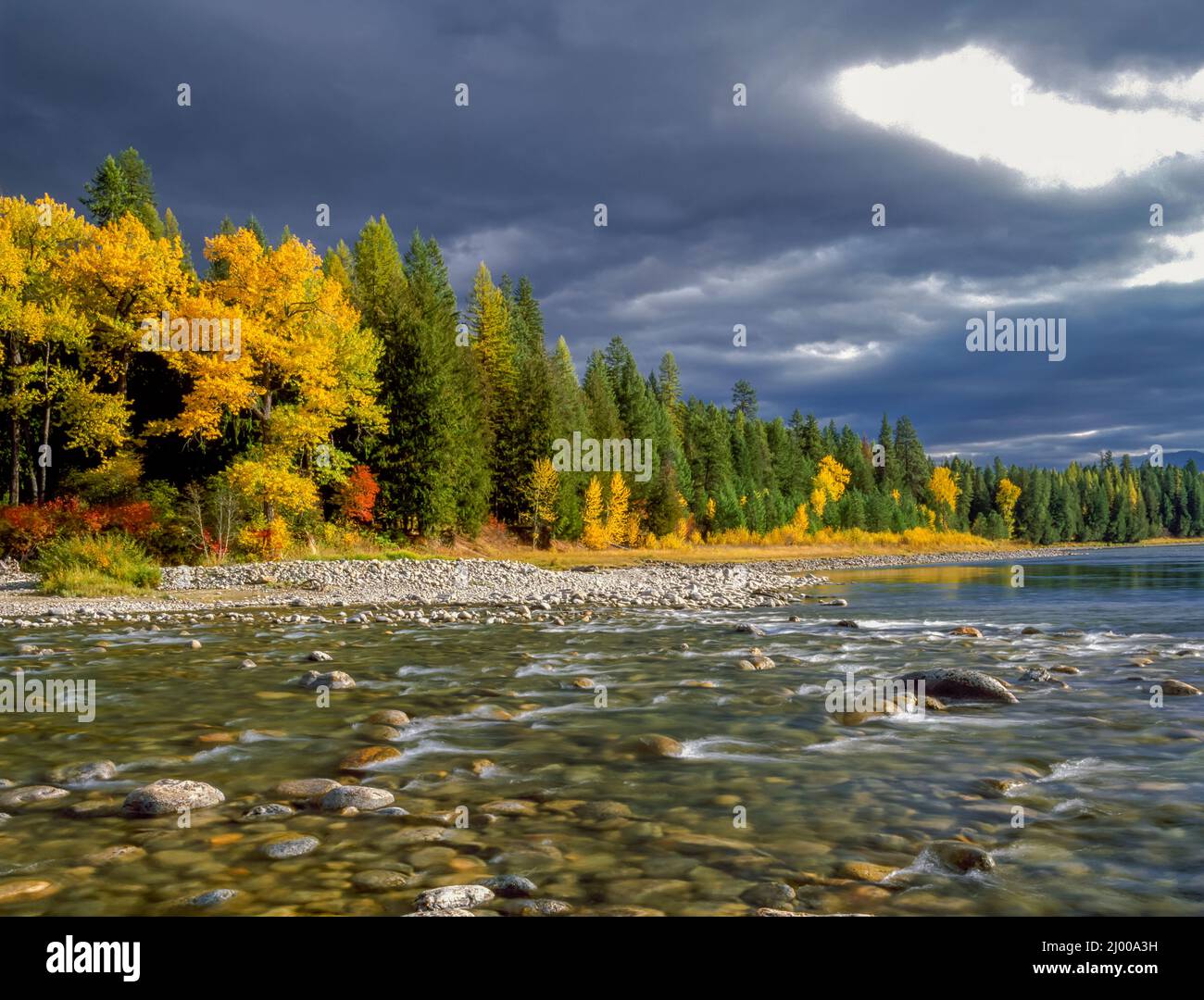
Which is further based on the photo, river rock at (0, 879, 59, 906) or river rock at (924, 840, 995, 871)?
river rock at (924, 840, 995, 871)

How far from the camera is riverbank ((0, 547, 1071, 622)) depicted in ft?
65.5

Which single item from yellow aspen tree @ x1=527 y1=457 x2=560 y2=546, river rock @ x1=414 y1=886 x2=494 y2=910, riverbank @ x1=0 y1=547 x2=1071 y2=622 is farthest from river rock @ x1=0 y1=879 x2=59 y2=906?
yellow aspen tree @ x1=527 y1=457 x2=560 y2=546

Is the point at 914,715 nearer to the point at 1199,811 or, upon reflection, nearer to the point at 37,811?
the point at 1199,811

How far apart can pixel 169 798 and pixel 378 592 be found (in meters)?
19.6

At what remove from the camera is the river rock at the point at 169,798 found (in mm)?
5258

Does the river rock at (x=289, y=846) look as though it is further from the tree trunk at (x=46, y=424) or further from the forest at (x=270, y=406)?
the tree trunk at (x=46, y=424)

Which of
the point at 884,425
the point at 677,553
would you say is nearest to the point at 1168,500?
the point at 884,425

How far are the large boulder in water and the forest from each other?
2557cm

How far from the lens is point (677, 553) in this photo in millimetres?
63156

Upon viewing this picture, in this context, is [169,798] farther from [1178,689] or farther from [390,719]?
[1178,689]

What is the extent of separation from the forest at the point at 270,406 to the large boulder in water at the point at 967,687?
83.9 ft

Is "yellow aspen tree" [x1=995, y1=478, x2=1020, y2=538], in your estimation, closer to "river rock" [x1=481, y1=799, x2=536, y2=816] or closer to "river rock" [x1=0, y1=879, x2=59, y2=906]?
"river rock" [x1=481, y1=799, x2=536, y2=816]

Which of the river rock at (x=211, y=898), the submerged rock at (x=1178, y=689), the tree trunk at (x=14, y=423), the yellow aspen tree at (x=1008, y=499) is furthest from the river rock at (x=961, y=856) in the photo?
the yellow aspen tree at (x=1008, y=499)

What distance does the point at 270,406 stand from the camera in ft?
106
